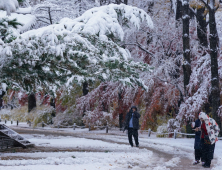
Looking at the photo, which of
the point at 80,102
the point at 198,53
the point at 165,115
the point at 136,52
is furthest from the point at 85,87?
the point at 198,53

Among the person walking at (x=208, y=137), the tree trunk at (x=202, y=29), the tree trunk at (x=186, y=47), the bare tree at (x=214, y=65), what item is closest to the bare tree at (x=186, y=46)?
the tree trunk at (x=186, y=47)

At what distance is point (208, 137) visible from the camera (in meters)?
9.69

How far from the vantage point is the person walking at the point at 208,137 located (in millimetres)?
9594

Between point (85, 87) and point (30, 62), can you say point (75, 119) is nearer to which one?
point (85, 87)

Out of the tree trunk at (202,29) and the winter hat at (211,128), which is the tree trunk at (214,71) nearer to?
the tree trunk at (202,29)

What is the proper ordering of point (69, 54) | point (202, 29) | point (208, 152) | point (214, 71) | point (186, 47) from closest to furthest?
1. point (208, 152)
2. point (69, 54)
3. point (214, 71)
4. point (186, 47)
5. point (202, 29)

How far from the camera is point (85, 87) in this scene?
32.6 metres

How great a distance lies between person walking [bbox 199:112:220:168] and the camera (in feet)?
31.5

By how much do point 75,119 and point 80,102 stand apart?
4.10m

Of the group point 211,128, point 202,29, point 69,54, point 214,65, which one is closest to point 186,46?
point 202,29

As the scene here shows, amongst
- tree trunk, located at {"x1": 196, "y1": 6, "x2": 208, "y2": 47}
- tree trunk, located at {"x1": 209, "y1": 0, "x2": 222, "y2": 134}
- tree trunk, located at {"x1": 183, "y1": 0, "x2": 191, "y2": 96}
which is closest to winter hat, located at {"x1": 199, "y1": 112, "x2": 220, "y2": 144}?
tree trunk, located at {"x1": 209, "y1": 0, "x2": 222, "y2": 134}

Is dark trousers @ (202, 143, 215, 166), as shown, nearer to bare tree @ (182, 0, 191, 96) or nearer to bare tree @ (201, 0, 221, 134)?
bare tree @ (201, 0, 221, 134)

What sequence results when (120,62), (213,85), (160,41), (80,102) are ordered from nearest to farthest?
(120,62), (213,85), (160,41), (80,102)

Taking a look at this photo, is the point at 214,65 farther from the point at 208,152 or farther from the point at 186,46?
the point at 208,152
